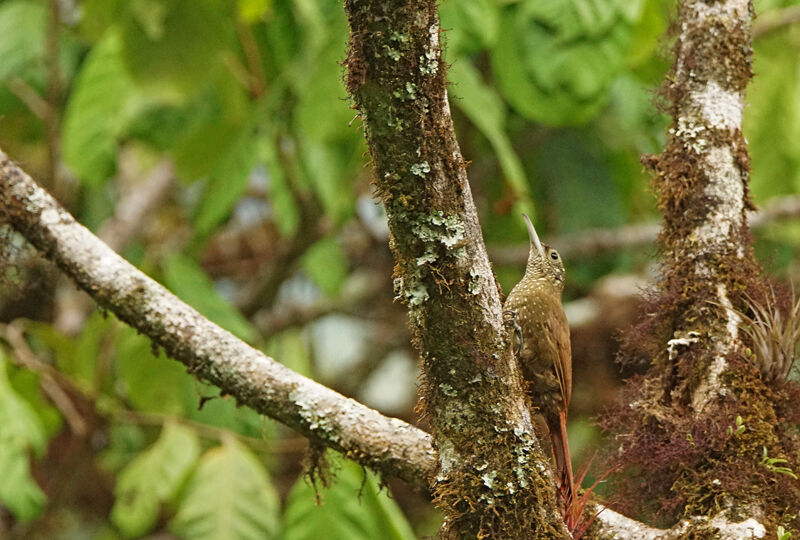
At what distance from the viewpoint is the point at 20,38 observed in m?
4.12

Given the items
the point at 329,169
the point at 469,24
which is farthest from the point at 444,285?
the point at 329,169

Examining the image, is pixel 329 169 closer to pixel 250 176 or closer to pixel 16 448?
pixel 250 176

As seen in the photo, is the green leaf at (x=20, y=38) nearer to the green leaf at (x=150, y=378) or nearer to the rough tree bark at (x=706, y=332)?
the green leaf at (x=150, y=378)

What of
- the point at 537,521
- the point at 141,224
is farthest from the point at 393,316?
the point at 537,521

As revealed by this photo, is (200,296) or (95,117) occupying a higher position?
(95,117)

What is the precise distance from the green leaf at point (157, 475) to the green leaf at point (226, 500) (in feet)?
0.43

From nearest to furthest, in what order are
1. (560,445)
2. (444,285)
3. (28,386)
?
(444,285), (560,445), (28,386)

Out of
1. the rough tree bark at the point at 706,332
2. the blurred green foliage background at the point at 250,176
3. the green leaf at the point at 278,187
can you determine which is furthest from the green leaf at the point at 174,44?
the rough tree bark at the point at 706,332

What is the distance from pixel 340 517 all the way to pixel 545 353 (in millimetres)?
818

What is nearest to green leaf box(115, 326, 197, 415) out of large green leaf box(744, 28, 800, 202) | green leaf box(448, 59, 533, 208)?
green leaf box(448, 59, 533, 208)

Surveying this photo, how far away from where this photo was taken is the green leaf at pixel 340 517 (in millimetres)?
2828

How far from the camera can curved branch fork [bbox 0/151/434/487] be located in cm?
218

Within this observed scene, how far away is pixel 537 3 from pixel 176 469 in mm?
2007

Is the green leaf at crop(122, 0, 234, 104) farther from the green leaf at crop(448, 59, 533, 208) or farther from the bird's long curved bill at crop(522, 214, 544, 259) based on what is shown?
the bird's long curved bill at crop(522, 214, 544, 259)
